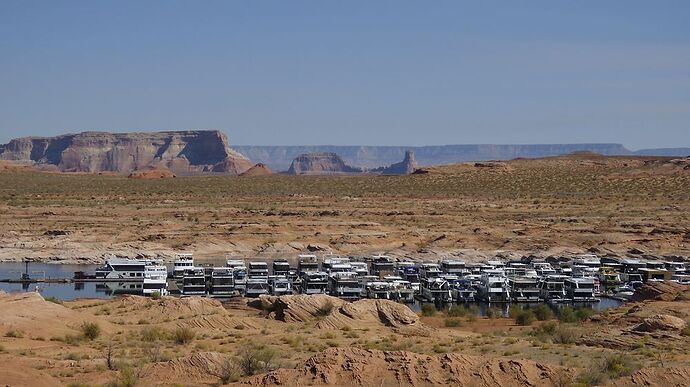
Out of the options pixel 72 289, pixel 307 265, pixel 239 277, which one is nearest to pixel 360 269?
pixel 307 265

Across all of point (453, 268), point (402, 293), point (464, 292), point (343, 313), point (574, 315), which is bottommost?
point (464, 292)

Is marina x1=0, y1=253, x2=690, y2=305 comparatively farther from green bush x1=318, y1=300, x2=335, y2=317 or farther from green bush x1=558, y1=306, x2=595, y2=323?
green bush x1=318, y1=300, x2=335, y2=317

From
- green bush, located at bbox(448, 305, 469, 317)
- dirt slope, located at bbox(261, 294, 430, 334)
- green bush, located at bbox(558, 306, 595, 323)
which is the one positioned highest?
dirt slope, located at bbox(261, 294, 430, 334)

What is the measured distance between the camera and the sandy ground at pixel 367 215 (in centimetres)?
7962

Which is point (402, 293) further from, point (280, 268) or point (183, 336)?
point (183, 336)

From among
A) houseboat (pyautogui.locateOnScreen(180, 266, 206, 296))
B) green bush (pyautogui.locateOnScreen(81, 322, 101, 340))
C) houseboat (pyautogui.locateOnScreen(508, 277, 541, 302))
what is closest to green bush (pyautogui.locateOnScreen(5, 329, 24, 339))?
green bush (pyautogui.locateOnScreen(81, 322, 101, 340))

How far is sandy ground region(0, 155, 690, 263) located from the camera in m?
79.6

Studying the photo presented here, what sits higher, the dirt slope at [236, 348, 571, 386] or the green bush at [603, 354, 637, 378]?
the dirt slope at [236, 348, 571, 386]

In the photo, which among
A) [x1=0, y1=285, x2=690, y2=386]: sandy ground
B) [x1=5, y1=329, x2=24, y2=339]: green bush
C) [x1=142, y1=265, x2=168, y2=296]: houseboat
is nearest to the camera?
[x1=0, y1=285, x2=690, y2=386]: sandy ground

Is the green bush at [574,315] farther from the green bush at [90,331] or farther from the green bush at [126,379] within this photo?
the green bush at [126,379]

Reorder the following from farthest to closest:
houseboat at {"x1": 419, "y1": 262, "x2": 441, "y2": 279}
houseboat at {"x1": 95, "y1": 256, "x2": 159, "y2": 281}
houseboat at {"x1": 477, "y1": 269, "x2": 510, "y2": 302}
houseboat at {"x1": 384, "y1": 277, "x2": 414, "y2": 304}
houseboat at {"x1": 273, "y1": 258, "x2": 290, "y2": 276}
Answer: houseboat at {"x1": 273, "y1": 258, "x2": 290, "y2": 276}
houseboat at {"x1": 419, "y1": 262, "x2": 441, "y2": 279}
houseboat at {"x1": 95, "y1": 256, "x2": 159, "y2": 281}
houseboat at {"x1": 477, "y1": 269, "x2": 510, "y2": 302}
houseboat at {"x1": 384, "y1": 277, "x2": 414, "y2": 304}

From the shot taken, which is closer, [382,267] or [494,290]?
[494,290]

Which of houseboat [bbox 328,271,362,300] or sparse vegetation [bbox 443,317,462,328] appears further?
houseboat [bbox 328,271,362,300]

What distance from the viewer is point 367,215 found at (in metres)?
98.1
